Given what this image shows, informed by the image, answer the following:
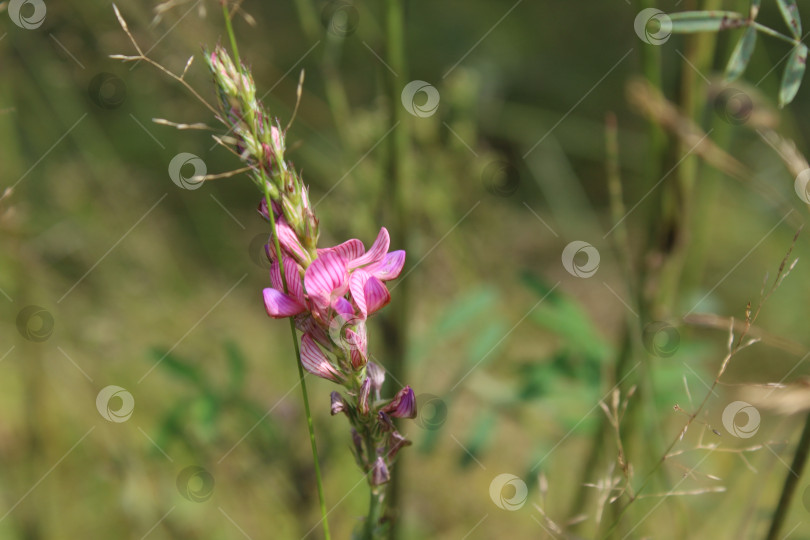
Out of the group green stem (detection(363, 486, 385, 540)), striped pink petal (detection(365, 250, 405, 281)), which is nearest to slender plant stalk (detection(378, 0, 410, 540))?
green stem (detection(363, 486, 385, 540))

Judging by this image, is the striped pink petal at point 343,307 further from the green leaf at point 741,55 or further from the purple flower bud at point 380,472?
the green leaf at point 741,55

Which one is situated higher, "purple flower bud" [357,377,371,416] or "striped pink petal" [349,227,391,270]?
"striped pink petal" [349,227,391,270]

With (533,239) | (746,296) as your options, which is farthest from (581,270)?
(533,239)

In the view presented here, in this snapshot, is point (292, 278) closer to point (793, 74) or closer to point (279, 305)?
point (279, 305)

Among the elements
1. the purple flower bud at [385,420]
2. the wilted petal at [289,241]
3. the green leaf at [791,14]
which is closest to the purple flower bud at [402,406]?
the purple flower bud at [385,420]

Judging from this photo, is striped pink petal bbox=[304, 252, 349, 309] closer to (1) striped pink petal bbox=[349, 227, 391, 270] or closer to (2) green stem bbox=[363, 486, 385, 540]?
(1) striped pink petal bbox=[349, 227, 391, 270]
